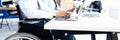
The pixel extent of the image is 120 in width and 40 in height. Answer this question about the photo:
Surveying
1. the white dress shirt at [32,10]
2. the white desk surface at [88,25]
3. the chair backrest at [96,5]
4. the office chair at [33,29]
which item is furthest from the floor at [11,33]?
the white desk surface at [88,25]

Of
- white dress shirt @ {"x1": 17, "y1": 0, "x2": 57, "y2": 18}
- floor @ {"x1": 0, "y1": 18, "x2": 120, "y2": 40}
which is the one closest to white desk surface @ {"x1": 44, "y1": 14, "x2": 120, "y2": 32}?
white dress shirt @ {"x1": 17, "y1": 0, "x2": 57, "y2": 18}

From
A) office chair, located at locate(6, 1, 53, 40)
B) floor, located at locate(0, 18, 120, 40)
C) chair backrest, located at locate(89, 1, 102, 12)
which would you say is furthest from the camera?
floor, located at locate(0, 18, 120, 40)

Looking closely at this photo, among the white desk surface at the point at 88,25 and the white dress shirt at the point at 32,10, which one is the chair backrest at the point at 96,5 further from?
the white desk surface at the point at 88,25

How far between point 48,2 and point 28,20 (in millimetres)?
386

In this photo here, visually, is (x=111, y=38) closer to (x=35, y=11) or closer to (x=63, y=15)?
(x=63, y=15)

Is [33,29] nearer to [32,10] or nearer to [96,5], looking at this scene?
[32,10]

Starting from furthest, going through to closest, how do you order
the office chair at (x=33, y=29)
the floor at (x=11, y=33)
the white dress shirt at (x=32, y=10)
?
the floor at (x=11, y=33) → the white dress shirt at (x=32, y=10) → the office chair at (x=33, y=29)

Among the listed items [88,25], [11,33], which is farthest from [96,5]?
[11,33]

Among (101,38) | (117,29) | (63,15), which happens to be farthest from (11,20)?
(117,29)

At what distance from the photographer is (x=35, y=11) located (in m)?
2.23

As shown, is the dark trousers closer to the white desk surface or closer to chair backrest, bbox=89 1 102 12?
the white desk surface

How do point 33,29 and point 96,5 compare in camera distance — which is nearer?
point 33,29

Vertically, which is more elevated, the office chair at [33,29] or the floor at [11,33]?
the office chair at [33,29]

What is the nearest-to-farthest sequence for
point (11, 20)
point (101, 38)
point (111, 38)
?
point (111, 38)
point (101, 38)
point (11, 20)
